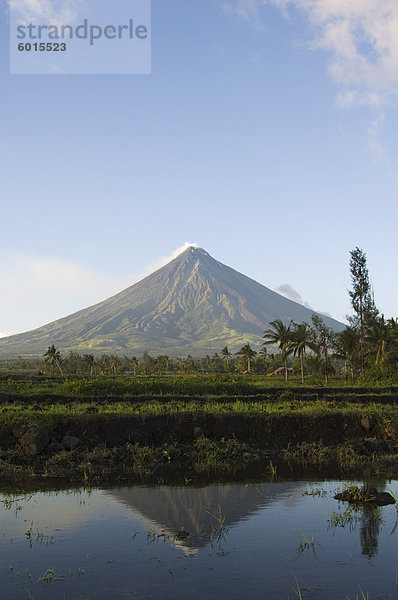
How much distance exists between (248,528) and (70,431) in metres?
7.10

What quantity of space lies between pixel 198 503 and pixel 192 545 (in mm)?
2188

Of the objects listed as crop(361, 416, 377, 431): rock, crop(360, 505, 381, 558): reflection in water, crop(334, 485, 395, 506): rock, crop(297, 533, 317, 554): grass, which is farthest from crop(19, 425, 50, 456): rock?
crop(361, 416, 377, 431): rock

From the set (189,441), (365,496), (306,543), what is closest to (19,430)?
(189,441)

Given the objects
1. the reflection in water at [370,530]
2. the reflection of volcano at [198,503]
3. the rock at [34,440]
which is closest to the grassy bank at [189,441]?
the rock at [34,440]

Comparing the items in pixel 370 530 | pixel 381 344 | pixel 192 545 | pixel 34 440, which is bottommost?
pixel 370 530

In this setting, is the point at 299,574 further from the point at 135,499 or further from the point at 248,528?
the point at 135,499

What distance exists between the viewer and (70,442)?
44.9 feet

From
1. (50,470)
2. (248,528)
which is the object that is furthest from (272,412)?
(248,528)

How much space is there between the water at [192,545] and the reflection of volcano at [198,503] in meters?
0.02

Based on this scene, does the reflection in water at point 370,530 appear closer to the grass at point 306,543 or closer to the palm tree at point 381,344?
the grass at point 306,543

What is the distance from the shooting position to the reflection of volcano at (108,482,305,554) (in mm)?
8305

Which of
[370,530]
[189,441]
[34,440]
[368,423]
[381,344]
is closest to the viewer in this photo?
[370,530]

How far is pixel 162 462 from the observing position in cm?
1332

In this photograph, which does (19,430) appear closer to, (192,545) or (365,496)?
(192,545)
